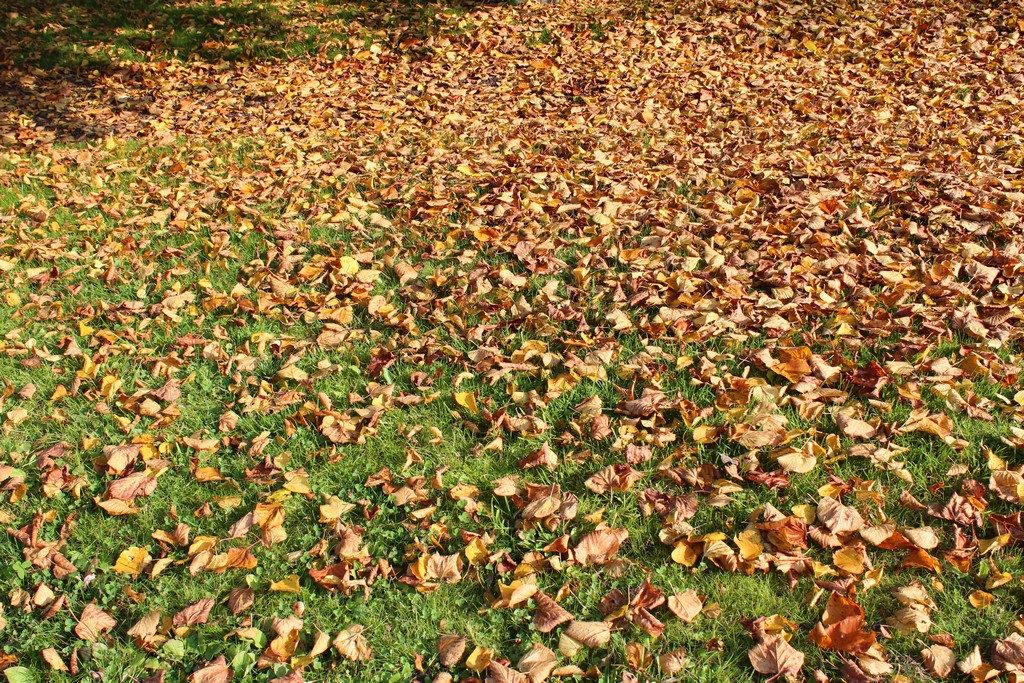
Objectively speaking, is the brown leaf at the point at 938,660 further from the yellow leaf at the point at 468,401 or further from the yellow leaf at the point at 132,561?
the yellow leaf at the point at 132,561

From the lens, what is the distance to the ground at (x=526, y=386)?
2656 mm

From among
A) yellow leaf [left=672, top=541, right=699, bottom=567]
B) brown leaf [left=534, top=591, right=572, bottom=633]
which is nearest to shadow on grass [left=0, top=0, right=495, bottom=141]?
brown leaf [left=534, top=591, right=572, bottom=633]

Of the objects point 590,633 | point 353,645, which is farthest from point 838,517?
point 353,645

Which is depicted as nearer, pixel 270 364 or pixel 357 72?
pixel 270 364

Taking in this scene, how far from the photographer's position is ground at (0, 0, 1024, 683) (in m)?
2.66

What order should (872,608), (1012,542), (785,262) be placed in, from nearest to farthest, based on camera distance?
(872,608) < (1012,542) < (785,262)

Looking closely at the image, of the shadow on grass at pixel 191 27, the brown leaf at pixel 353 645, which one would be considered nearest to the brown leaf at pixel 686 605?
the brown leaf at pixel 353 645

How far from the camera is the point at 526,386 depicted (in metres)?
3.70

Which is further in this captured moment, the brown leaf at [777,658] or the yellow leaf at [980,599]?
the yellow leaf at [980,599]

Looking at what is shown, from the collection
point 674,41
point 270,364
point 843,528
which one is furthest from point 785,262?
point 674,41

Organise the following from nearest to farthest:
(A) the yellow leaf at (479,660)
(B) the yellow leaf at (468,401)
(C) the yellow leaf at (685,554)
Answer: (A) the yellow leaf at (479,660) → (C) the yellow leaf at (685,554) → (B) the yellow leaf at (468,401)

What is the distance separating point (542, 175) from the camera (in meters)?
5.64

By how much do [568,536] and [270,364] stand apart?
1.83 metres

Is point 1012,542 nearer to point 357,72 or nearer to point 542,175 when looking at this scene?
point 542,175
